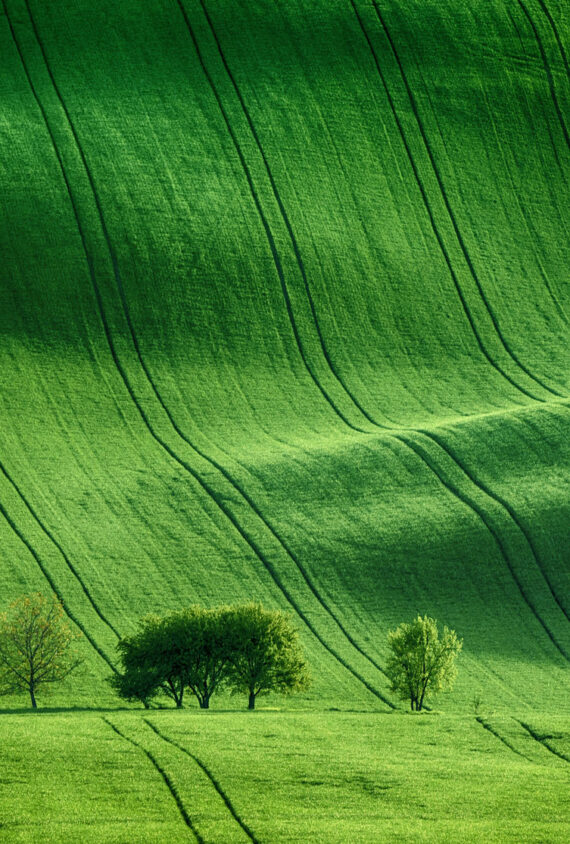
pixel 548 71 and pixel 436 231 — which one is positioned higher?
pixel 548 71

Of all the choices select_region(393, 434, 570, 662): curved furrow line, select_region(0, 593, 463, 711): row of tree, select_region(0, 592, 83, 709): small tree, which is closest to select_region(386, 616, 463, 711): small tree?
select_region(0, 593, 463, 711): row of tree

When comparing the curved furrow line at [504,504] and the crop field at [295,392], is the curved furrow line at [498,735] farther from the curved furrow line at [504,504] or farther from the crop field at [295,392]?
the curved furrow line at [504,504]

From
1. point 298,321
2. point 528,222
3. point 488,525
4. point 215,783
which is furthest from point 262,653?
point 528,222

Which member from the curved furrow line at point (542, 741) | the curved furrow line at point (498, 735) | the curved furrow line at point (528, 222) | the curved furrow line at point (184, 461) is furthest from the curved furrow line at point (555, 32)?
the curved furrow line at point (542, 741)

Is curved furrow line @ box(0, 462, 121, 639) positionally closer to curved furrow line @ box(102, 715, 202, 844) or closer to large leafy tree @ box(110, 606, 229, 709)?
large leafy tree @ box(110, 606, 229, 709)

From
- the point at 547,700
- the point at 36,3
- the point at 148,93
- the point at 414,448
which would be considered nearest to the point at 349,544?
the point at 414,448

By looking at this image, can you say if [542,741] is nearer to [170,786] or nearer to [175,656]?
[175,656]
